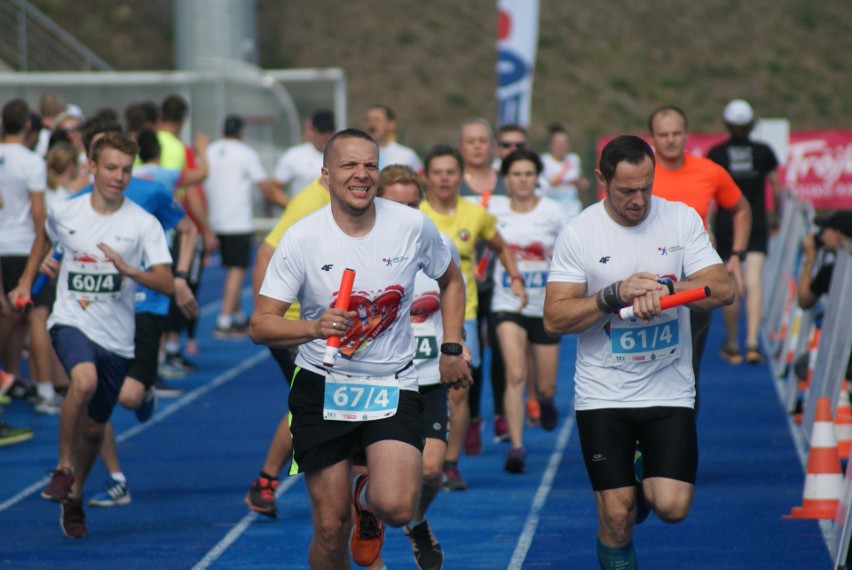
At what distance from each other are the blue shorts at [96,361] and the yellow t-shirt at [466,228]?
1971mm

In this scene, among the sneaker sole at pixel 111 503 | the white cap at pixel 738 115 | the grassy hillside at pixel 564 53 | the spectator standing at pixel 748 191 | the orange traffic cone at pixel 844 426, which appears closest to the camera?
the sneaker sole at pixel 111 503

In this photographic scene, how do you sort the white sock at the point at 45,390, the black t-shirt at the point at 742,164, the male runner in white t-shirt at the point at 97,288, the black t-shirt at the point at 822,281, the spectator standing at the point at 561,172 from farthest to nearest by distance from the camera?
the spectator standing at the point at 561,172 → the black t-shirt at the point at 742,164 → the white sock at the point at 45,390 → the black t-shirt at the point at 822,281 → the male runner in white t-shirt at the point at 97,288

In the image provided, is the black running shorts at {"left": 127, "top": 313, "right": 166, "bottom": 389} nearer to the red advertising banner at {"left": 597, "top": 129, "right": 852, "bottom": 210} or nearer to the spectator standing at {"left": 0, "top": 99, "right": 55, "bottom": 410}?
the spectator standing at {"left": 0, "top": 99, "right": 55, "bottom": 410}

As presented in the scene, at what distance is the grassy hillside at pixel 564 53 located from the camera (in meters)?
46.9

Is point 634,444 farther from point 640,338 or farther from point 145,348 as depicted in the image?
Result: point 145,348

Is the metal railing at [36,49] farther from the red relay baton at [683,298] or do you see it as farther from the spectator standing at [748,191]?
the red relay baton at [683,298]

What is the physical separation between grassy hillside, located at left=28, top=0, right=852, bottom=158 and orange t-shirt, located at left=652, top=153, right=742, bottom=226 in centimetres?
3699

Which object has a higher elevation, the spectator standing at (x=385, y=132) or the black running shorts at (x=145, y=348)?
the spectator standing at (x=385, y=132)

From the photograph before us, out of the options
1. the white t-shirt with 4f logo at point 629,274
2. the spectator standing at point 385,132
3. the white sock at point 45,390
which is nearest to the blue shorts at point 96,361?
the white t-shirt with 4f logo at point 629,274

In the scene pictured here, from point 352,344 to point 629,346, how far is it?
3.69 feet

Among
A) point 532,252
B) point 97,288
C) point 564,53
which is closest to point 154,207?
point 97,288

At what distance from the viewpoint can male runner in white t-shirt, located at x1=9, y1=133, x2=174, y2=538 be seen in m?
7.43

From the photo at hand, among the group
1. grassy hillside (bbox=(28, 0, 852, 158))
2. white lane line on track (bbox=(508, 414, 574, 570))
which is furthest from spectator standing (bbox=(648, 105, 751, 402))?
grassy hillside (bbox=(28, 0, 852, 158))

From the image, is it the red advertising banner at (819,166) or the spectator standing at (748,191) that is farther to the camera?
the red advertising banner at (819,166)
